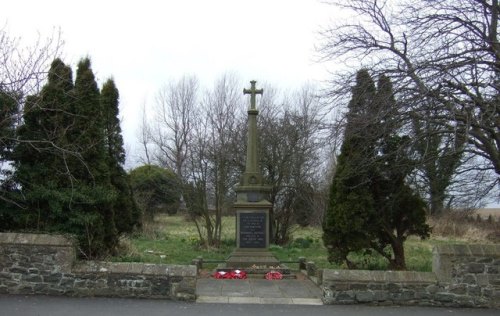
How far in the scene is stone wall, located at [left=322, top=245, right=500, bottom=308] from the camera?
8.74 m

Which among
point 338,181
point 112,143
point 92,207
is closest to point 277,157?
point 112,143

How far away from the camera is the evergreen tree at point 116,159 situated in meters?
15.1

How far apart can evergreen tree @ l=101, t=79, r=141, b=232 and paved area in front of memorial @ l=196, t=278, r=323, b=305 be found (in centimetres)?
478

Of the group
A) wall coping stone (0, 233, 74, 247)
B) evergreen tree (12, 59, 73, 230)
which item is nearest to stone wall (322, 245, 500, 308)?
wall coping stone (0, 233, 74, 247)

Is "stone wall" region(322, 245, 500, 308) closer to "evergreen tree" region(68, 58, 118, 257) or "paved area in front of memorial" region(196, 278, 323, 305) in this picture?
"paved area in front of memorial" region(196, 278, 323, 305)

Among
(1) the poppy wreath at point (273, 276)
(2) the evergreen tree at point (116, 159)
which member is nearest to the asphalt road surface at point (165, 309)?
(1) the poppy wreath at point (273, 276)

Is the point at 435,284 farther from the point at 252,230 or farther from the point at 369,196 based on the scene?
the point at 252,230

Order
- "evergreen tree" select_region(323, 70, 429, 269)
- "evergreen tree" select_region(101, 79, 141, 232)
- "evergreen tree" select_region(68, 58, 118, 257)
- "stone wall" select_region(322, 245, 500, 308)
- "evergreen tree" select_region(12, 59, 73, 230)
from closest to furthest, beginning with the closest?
"stone wall" select_region(322, 245, 500, 308) → "evergreen tree" select_region(12, 59, 73, 230) → "evergreen tree" select_region(68, 58, 118, 257) → "evergreen tree" select_region(323, 70, 429, 269) → "evergreen tree" select_region(101, 79, 141, 232)

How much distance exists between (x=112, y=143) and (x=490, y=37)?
11.2m

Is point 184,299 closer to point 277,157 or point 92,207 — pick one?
point 92,207

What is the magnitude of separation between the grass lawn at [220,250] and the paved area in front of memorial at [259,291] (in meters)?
2.26

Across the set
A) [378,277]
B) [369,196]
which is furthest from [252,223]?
[378,277]

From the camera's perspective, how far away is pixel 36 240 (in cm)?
865

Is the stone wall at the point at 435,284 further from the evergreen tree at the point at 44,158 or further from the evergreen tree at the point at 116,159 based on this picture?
the evergreen tree at the point at 116,159
